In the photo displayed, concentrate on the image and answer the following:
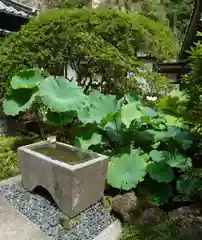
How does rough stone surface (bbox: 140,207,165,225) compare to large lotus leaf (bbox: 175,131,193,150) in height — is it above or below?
below

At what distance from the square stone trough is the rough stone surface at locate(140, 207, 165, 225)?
60cm

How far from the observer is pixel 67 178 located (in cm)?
272

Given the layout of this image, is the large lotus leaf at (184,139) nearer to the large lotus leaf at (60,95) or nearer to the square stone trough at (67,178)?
the square stone trough at (67,178)

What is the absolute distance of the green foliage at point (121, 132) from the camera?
341cm

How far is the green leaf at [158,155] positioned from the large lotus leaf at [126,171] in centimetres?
16

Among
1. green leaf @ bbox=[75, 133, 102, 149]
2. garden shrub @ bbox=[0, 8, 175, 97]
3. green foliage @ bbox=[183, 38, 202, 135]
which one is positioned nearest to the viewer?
green foliage @ bbox=[183, 38, 202, 135]

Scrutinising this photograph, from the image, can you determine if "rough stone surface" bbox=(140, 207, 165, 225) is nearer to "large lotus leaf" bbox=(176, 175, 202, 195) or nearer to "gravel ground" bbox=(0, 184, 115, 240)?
"gravel ground" bbox=(0, 184, 115, 240)

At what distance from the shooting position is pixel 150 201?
11.0ft

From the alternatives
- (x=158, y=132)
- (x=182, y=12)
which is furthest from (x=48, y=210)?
(x=182, y=12)

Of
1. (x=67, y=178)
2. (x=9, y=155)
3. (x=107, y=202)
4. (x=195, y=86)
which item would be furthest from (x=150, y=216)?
(x=9, y=155)

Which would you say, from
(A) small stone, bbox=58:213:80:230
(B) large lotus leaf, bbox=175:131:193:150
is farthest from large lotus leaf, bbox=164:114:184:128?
(A) small stone, bbox=58:213:80:230

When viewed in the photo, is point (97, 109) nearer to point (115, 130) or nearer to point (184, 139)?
point (115, 130)

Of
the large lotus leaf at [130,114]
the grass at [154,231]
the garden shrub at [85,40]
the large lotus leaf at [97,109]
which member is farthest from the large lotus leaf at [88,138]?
the garden shrub at [85,40]

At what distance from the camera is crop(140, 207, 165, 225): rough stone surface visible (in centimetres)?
288
